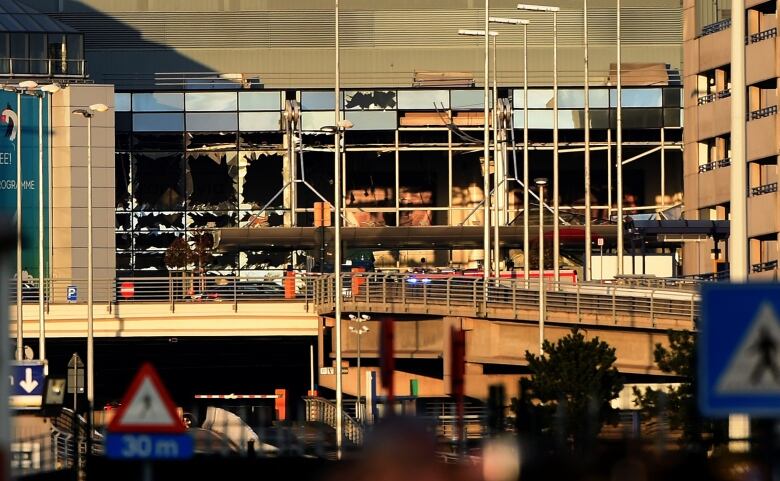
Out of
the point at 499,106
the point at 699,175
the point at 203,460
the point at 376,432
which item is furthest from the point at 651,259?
the point at 376,432

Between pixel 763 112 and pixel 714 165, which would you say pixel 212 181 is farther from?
pixel 763 112

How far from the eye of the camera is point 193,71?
103875 millimetres

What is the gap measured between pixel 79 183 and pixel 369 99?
1893 cm

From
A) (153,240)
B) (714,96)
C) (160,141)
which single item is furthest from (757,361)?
(160,141)

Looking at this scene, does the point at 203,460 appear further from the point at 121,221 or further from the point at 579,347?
the point at 121,221

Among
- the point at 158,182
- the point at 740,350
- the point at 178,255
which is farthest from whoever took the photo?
the point at 158,182

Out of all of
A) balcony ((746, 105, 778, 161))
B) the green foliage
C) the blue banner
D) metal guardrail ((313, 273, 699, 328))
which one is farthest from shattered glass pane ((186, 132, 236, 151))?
balcony ((746, 105, 778, 161))

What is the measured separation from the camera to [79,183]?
82375mm

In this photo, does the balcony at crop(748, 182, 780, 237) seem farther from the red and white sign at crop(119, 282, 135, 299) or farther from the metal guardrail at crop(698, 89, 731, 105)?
the red and white sign at crop(119, 282, 135, 299)

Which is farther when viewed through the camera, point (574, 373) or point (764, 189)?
point (764, 189)

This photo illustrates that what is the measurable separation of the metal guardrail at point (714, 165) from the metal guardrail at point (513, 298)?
384 inches

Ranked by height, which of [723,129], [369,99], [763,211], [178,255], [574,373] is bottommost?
[574,373]

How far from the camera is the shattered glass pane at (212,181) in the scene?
9650 cm

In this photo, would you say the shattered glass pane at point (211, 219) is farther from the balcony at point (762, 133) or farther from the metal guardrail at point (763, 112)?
the metal guardrail at point (763, 112)
